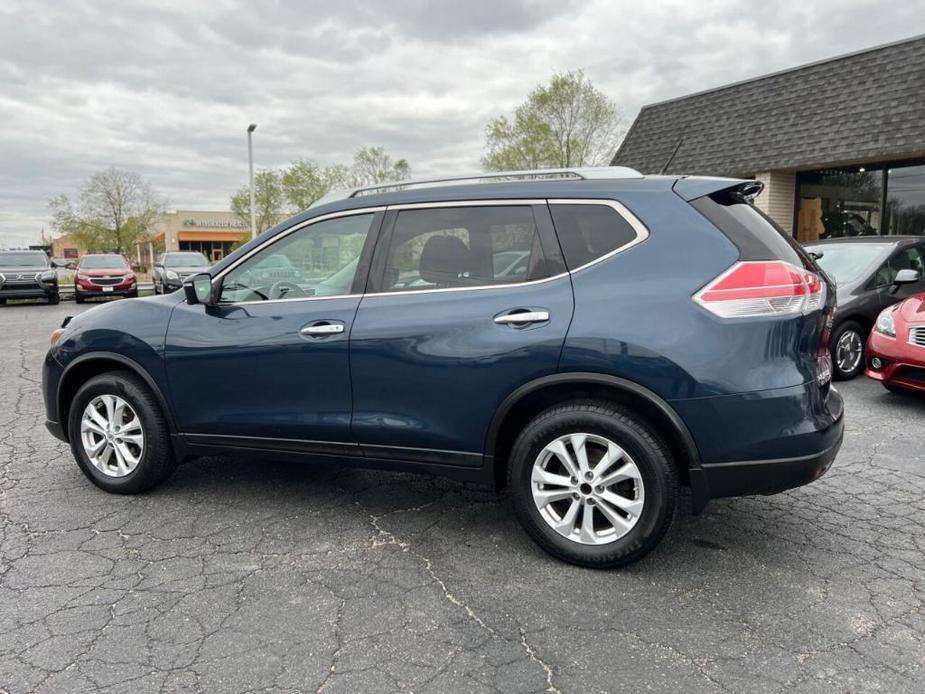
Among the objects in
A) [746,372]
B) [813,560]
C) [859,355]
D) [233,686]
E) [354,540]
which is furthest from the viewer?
[859,355]

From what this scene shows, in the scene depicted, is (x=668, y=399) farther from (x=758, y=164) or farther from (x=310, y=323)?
(x=758, y=164)

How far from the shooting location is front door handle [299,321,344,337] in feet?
11.4

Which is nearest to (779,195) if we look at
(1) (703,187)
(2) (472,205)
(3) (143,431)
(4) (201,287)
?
(1) (703,187)

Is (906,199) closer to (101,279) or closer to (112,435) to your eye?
(112,435)

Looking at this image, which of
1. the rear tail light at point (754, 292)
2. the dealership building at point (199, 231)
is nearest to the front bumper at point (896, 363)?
the rear tail light at point (754, 292)

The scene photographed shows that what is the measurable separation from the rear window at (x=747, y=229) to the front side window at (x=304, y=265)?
1683 mm

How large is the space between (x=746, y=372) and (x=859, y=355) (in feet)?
18.4

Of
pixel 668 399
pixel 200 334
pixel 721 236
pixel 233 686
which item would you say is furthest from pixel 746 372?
pixel 200 334

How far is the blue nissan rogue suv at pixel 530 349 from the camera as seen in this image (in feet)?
9.45

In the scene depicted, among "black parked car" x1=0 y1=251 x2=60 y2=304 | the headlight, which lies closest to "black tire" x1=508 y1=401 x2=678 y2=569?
the headlight

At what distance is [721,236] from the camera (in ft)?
9.74

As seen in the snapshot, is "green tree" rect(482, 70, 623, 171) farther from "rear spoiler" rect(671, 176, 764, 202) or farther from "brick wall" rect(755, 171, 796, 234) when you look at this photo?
"rear spoiler" rect(671, 176, 764, 202)

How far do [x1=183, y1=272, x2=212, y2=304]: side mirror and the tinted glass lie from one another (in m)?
1.05

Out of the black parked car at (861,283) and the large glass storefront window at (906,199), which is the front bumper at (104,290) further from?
the large glass storefront window at (906,199)
